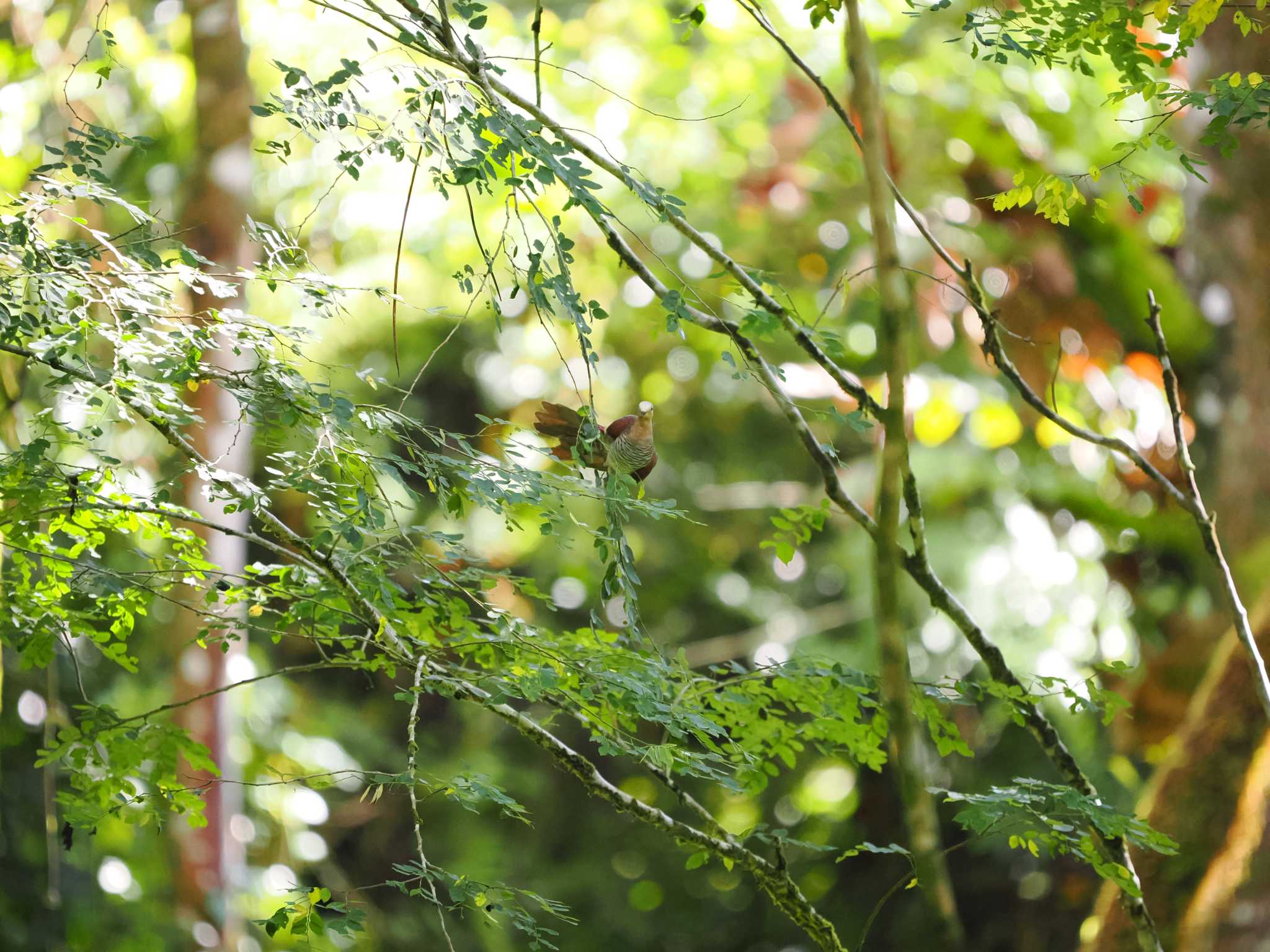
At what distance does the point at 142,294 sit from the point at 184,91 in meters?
3.82

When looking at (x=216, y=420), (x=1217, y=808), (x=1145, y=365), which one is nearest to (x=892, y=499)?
(x=1217, y=808)

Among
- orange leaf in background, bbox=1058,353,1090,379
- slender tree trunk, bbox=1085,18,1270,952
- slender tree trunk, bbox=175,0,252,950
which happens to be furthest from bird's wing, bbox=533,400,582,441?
orange leaf in background, bbox=1058,353,1090,379

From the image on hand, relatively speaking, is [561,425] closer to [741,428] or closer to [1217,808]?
[1217,808]

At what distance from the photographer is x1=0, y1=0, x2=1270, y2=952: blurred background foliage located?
365 cm

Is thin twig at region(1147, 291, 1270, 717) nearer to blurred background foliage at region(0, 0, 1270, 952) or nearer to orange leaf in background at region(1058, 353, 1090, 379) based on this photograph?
blurred background foliage at region(0, 0, 1270, 952)

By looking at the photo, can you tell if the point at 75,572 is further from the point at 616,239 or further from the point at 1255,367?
the point at 1255,367

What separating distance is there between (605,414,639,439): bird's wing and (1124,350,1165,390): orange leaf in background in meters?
3.18

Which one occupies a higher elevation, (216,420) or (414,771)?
(414,771)

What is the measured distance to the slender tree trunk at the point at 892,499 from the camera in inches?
23.9

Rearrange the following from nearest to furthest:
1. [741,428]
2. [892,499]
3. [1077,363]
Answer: [892,499] < [1077,363] < [741,428]

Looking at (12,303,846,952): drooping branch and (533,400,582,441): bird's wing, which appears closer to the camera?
(12,303,846,952): drooping branch

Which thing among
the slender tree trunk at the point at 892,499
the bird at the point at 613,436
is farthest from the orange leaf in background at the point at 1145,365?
the slender tree trunk at the point at 892,499

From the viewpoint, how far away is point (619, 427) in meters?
1.26

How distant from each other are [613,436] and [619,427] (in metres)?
0.01
